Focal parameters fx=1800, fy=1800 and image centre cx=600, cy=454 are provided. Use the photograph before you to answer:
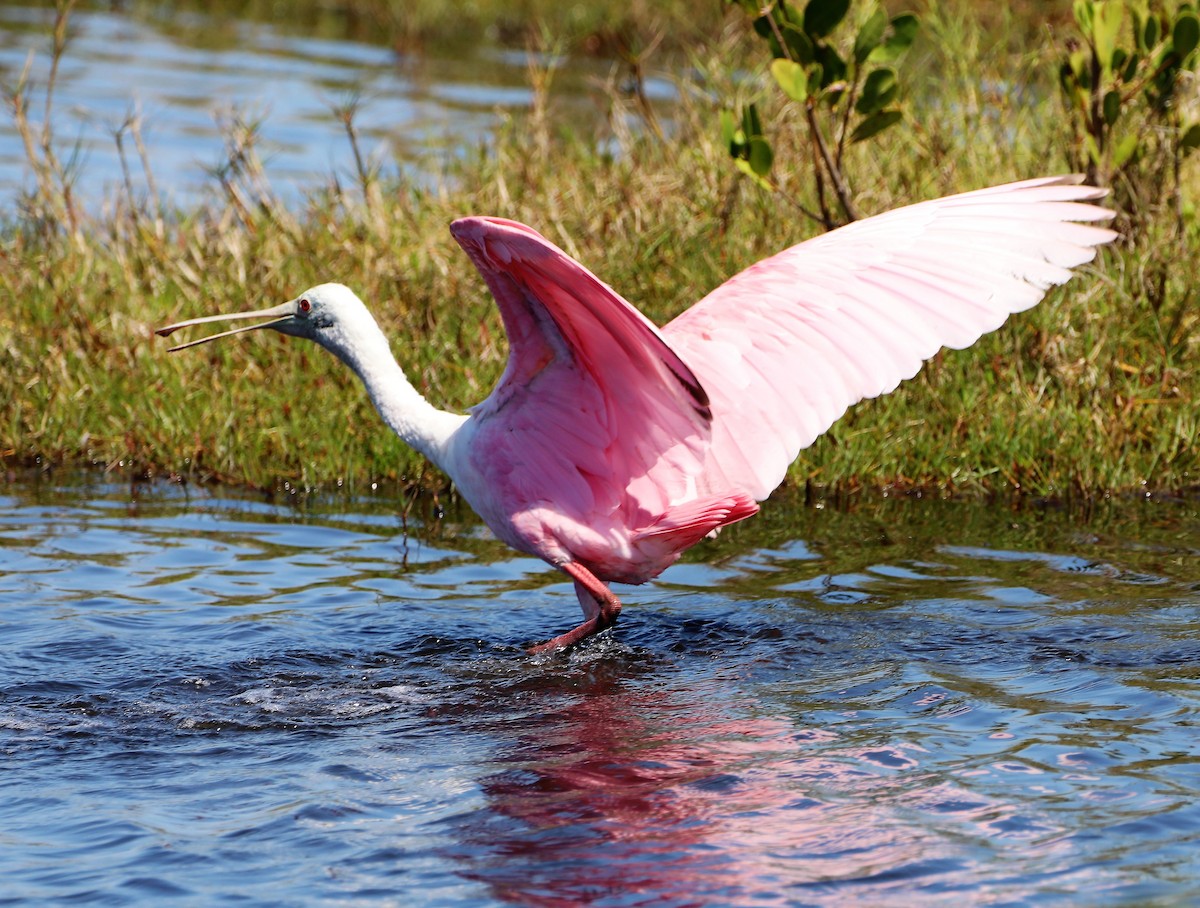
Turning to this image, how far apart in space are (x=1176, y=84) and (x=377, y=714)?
472 centimetres

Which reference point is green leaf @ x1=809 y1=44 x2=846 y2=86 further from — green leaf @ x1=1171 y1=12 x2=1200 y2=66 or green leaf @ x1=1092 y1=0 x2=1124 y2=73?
green leaf @ x1=1171 y1=12 x2=1200 y2=66

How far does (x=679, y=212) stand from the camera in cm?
812

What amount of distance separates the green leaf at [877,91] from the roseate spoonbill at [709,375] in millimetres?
1725

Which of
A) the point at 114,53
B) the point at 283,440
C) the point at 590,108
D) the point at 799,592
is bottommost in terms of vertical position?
the point at 799,592

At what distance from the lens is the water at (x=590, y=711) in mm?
3857

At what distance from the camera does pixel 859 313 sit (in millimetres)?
5207

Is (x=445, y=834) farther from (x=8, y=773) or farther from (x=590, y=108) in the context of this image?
(x=590, y=108)

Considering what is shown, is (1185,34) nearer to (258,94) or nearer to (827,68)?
(827,68)

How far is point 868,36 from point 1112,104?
3.60 feet

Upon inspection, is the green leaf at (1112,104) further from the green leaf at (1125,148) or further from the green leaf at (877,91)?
the green leaf at (877,91)

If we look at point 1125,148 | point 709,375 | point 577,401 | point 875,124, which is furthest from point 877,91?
point 577,401

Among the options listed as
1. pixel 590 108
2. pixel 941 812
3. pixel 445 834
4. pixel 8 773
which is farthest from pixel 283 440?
pixel 590 108

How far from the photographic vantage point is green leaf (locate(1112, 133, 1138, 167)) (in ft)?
24.4

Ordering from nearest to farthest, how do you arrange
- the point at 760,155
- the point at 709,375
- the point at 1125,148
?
the point at 709,375
the point at 760,155
the point at 1125,148
